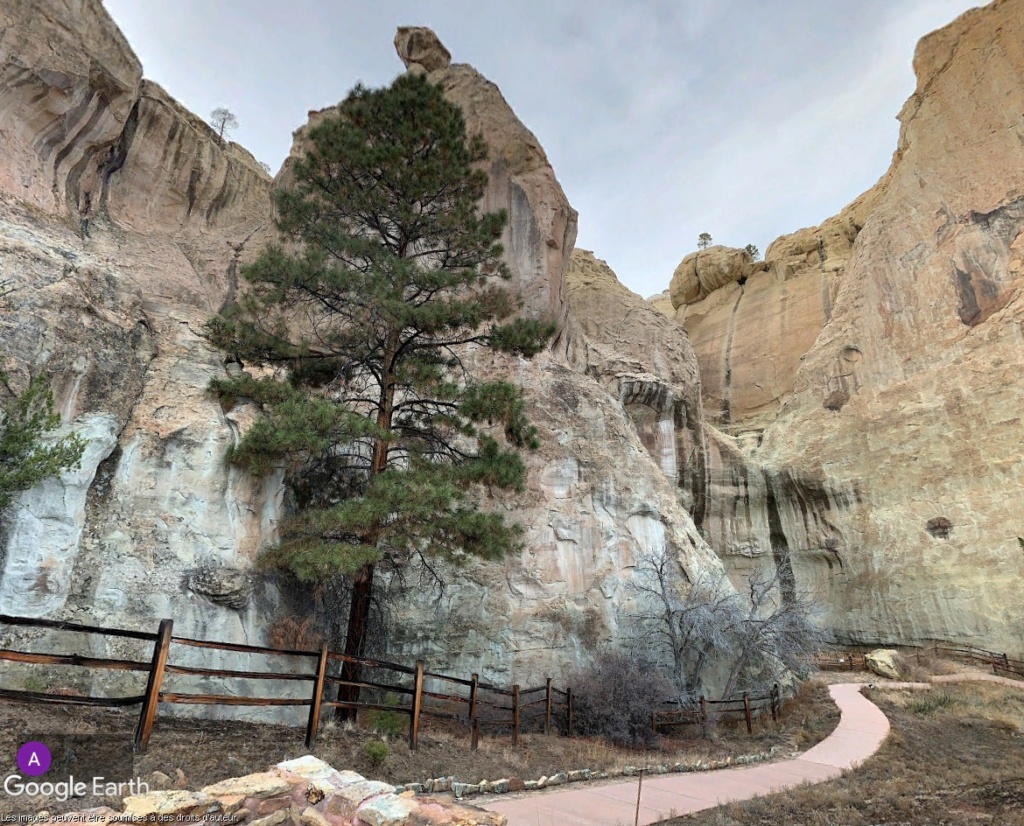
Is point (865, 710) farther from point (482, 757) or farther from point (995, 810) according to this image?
point (482, 757)

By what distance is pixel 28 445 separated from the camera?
9.77m

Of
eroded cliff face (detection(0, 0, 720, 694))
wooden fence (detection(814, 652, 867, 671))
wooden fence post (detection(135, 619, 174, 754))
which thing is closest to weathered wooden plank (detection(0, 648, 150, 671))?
wooden fence post (detection(135, 619, 174, 754))

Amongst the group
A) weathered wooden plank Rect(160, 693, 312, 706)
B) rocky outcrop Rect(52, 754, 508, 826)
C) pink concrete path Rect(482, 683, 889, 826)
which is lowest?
pink concrete path Rect(482, 683, 889, 826)

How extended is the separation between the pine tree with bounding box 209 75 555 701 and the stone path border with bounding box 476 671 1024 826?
3.89 metres

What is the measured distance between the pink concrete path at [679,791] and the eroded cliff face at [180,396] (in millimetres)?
5744

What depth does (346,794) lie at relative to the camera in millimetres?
4281

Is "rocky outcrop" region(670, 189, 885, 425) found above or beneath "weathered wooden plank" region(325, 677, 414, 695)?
above

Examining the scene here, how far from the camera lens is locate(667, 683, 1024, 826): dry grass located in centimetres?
625

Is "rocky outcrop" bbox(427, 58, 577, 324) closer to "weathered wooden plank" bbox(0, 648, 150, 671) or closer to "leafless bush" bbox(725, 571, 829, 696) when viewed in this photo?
"leafless bush" bbox(725, 571, 829, 696)

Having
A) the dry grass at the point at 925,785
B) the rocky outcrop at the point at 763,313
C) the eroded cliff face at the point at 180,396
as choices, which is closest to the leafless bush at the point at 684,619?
the eroded cliff face at the point at 180,396

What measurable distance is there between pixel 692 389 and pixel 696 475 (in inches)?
166

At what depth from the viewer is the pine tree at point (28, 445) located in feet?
31.2

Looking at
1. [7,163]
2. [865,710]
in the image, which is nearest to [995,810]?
[865,710]

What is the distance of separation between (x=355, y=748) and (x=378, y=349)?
726 centimetres
